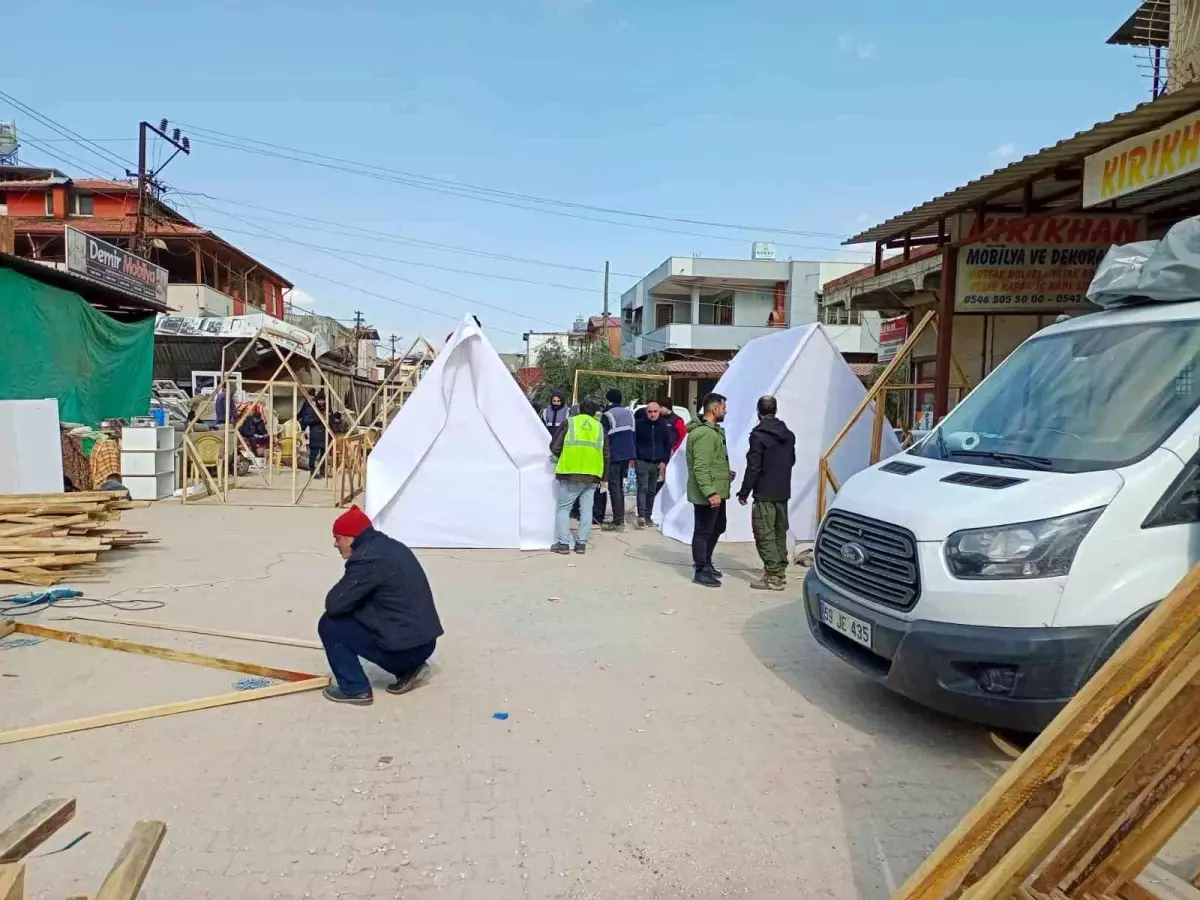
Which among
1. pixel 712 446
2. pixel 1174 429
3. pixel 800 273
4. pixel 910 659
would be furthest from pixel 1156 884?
pixel 800 273

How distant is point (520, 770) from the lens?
3820 mm

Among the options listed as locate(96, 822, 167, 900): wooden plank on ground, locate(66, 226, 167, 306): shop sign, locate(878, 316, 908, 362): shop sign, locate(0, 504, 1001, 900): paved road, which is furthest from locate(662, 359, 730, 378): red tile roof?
locate(96, 822, 167, 900): wooden plank on ground

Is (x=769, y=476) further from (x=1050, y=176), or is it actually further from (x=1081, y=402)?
(x=1050, y=176)

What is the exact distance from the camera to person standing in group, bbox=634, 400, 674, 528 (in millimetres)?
10688

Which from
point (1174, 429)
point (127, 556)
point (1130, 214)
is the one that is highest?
point (1130, 214)

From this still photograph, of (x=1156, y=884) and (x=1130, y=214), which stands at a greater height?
(x=1130, y=214)

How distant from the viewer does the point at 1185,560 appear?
3.47 meters

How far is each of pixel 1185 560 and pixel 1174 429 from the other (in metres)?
0.59

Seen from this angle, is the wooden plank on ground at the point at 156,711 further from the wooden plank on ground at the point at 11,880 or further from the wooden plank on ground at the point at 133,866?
the wooden plank on ground at the point at 11,880

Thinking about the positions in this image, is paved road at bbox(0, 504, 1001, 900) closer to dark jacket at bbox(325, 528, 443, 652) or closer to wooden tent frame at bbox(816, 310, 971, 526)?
dark jacket at bbox(325, 528, 443, 652)

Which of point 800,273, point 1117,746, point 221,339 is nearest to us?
point 1117,746

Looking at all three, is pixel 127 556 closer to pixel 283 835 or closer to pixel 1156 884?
pixel 283 835

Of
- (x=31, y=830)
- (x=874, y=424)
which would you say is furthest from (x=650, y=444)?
(x=31, y=830)

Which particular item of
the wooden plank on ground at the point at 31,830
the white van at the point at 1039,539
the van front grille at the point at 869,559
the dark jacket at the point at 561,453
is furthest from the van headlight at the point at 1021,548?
the dark jacket at the point at 561,453
